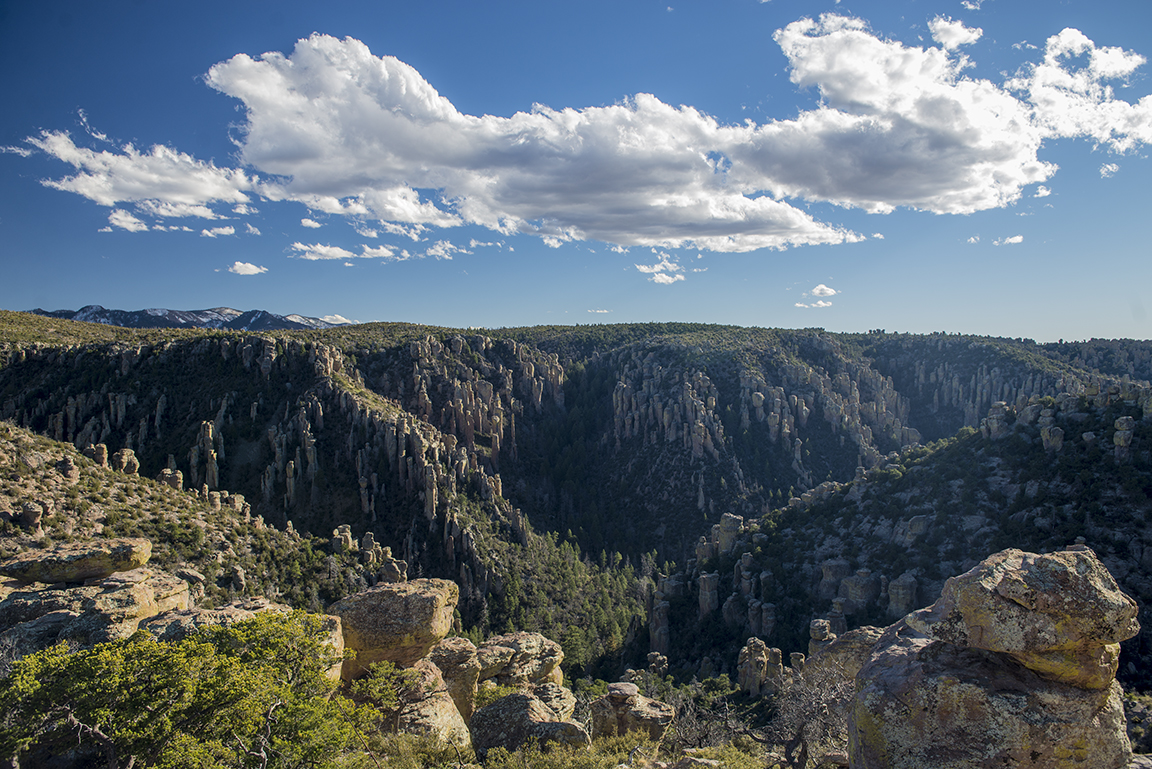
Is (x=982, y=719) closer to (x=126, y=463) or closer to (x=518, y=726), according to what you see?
(x=518, y=726)

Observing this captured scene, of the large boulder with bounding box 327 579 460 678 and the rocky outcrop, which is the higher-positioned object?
the large boulder with bounding box 327 579 460 678

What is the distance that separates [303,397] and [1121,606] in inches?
3883

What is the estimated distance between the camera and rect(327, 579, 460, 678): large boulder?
2700 cm

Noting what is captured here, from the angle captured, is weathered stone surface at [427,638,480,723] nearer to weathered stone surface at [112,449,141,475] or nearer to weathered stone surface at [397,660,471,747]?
weathered stone surface at [397,660,471,747]

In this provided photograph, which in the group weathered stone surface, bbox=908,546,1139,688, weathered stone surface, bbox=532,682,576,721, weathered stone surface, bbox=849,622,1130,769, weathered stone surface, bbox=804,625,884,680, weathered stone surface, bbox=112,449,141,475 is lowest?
weathered stone surface, bbox=532,682,576,721

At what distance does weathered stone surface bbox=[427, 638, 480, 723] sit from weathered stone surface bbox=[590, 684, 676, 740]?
6968 millimetres

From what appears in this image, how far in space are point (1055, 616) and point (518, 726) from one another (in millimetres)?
19994

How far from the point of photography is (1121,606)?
10.9 m

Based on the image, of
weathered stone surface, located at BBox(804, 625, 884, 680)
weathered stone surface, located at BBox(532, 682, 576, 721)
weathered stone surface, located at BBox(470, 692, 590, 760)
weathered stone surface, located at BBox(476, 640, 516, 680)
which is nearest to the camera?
weathered stone surface, located at BBox(470, 692, 590, 760)

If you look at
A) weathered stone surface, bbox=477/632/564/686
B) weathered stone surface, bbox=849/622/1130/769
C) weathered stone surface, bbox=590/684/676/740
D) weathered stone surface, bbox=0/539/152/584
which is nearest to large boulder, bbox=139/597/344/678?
weathered stone surface, bbox=0/539/152/584

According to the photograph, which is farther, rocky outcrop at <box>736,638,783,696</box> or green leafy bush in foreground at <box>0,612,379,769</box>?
rocky outcrop at <box>736,638,783,696</box>

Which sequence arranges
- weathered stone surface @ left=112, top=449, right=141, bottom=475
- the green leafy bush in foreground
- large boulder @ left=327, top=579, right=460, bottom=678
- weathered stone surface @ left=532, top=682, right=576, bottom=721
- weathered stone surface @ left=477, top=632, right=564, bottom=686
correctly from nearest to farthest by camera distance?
the green leafy bush in foreground
weathered stone surface @ left=532, top=682, right=576, bottom=721
large boulder @ left=327, top=579, right=460, bottom=678
weathered stone surface @ left=477, top=632, right=564, bottom=686
weathered stone surface @ left=112, top=449, right=141, bottom=475

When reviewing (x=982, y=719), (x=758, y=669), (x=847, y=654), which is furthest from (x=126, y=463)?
(x=982, y=719)

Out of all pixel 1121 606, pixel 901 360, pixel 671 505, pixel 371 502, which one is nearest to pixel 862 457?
pixel 671 505
